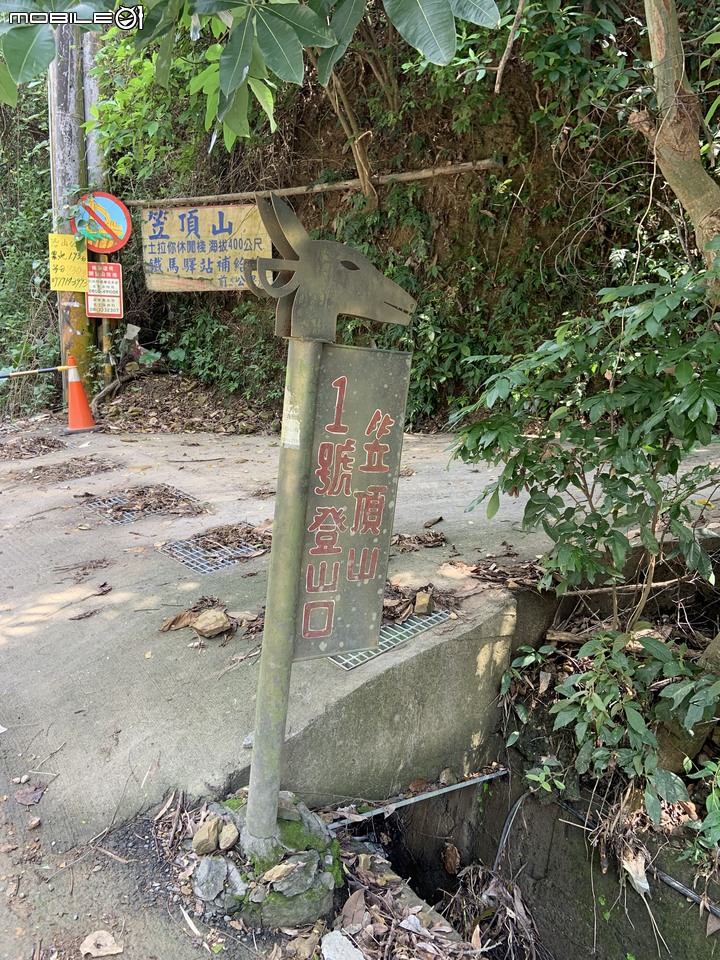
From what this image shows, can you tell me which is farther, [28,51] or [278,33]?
[278,33]

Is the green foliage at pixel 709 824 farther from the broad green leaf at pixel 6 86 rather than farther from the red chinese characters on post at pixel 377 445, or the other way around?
the broad green leaf at pixel 6 86

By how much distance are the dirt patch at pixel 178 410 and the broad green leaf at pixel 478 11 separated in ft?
21.5

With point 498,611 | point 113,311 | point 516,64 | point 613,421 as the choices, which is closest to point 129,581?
point 498,611

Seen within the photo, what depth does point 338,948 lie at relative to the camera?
200 cm

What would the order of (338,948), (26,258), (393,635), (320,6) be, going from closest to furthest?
(320,6) < (338,948) < (393,635) < (26,258)

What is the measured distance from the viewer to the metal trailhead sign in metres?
1.90

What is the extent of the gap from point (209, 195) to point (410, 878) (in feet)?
26.8

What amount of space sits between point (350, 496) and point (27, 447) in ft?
19.2

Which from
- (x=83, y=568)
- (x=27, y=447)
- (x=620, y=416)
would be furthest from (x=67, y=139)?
(x=620, y=416)

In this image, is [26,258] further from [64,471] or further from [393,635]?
[393,635]

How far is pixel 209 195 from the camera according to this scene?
8.51 meters

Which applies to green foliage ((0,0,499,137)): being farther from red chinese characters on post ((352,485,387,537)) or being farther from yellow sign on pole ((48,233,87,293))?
yellow sign on pole ((48,233,87,293))

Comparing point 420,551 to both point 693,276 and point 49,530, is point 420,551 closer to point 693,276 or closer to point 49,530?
point 693,276

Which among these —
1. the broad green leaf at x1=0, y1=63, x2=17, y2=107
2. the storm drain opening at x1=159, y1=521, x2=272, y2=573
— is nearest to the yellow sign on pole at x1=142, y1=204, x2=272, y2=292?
the storm drain opening at x1=159, y1=521, x2=272, y2=573
